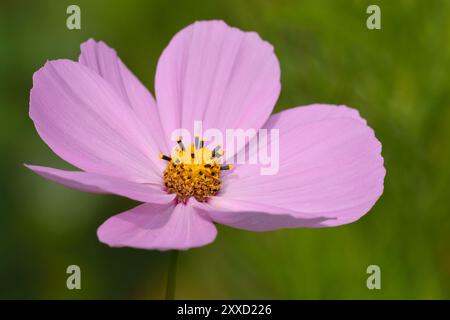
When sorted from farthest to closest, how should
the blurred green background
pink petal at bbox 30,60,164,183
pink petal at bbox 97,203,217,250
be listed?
the blurred green background < pink petal at bbox 30,60,164,183 < pink petal at bbox 97,203,217,250

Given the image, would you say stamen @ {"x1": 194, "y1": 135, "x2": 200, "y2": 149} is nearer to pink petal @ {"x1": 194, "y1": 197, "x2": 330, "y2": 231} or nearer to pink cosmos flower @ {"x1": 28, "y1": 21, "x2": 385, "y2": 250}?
pink cosmos flower @ {"x1": 28, "y1": 21, "x2": 385, "y2": 250}

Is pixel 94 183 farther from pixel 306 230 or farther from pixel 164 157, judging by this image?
pixel 306 230

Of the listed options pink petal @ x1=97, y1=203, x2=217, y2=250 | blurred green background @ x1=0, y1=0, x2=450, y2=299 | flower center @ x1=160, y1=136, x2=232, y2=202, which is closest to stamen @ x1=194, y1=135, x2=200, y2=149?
flower center @ x1=160, y1=136, x2=232, y2=202

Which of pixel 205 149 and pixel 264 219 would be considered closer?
pixel 264 219

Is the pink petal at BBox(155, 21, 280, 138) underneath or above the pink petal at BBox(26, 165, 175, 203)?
above

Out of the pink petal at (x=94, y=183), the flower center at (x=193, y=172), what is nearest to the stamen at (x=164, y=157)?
the flower center at (x=193, y=172)

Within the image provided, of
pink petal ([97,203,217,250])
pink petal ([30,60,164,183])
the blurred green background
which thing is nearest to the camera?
pink petal ([97,203,217,250])

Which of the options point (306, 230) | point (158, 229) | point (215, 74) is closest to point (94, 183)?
point (158, 229)

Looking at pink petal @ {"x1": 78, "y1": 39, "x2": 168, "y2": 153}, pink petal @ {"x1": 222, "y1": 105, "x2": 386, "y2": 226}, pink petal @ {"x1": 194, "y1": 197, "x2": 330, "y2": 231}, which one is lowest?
pink petal @ {"x1": 194, "y1": 197, "x2": 330, "y2": 231}
